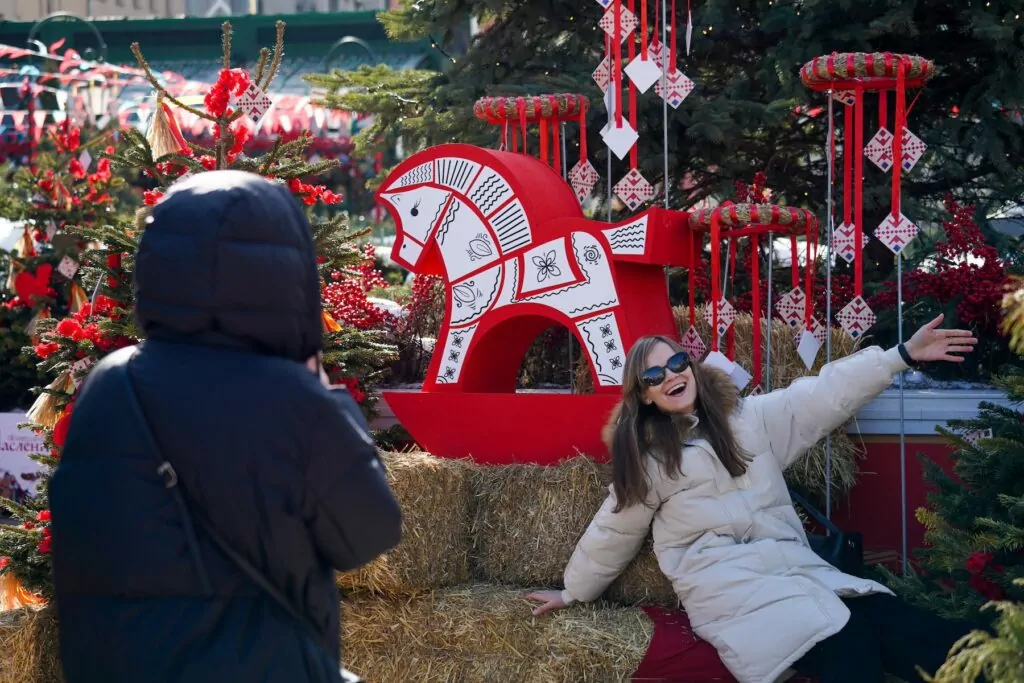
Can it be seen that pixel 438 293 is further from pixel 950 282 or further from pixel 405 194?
pixel 950 282

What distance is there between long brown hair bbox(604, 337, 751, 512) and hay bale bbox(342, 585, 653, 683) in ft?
1.29

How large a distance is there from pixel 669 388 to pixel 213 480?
2.16 meters

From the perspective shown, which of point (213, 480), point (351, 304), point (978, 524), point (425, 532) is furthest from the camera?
point (351, 304)

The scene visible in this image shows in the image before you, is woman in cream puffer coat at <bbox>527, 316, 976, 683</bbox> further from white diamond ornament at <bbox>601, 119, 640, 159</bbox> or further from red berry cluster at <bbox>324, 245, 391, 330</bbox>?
red berry cluster at <bbox>324, 245, 391, 330</bbox>

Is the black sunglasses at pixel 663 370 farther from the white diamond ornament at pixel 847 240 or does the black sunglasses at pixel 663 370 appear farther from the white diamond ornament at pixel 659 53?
the white diamond ornament at pixel 659 53

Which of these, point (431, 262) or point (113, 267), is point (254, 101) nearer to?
point (113, 267)

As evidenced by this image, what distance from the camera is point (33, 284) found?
7824 millimetres

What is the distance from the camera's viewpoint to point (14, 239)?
858cm

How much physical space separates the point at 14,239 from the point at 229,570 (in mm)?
7526

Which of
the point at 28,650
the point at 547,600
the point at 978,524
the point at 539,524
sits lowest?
the point at 28,650

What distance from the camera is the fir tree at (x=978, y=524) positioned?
3.24 metres

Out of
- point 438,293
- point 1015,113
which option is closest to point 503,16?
point 438,293

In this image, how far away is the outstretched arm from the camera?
3.72 meters

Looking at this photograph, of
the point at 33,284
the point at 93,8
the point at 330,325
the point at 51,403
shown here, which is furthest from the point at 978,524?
the point at 93,8
